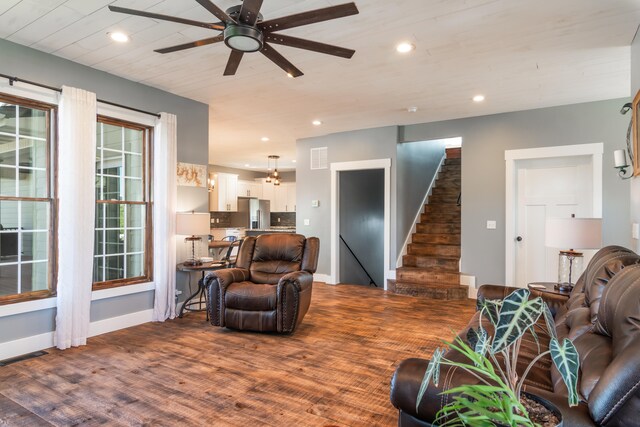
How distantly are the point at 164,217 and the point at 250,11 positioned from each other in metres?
2.91

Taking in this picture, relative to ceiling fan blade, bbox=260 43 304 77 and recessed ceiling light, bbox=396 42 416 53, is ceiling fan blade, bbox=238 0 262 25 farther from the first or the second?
recessed ceiling light, bbox=396 42 416 53

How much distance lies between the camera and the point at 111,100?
13.1 ft

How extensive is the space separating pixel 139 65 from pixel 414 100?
127 inches

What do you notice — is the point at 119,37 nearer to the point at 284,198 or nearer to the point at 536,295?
the point at 536,295

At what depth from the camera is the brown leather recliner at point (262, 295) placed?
377 cm

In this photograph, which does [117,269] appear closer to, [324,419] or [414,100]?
[324,419]

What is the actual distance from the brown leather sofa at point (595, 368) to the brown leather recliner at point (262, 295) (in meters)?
2.00

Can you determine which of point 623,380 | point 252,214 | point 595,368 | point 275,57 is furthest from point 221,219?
point 623,380

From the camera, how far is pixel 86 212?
3645 millimetres

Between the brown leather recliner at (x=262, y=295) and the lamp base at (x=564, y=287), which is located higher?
the lamp base at (x=564, y=287)

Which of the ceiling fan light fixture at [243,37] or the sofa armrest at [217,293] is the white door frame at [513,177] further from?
the ceiling fan light fixture at [243,37]

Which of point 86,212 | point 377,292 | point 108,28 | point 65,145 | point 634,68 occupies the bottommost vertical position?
point 377,292

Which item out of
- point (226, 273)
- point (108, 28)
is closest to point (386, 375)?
point (226, 273)

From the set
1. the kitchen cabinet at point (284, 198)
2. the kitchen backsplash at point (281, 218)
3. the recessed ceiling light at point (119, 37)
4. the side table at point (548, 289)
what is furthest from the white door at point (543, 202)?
the kitchen backsplash at point (281, 218)
